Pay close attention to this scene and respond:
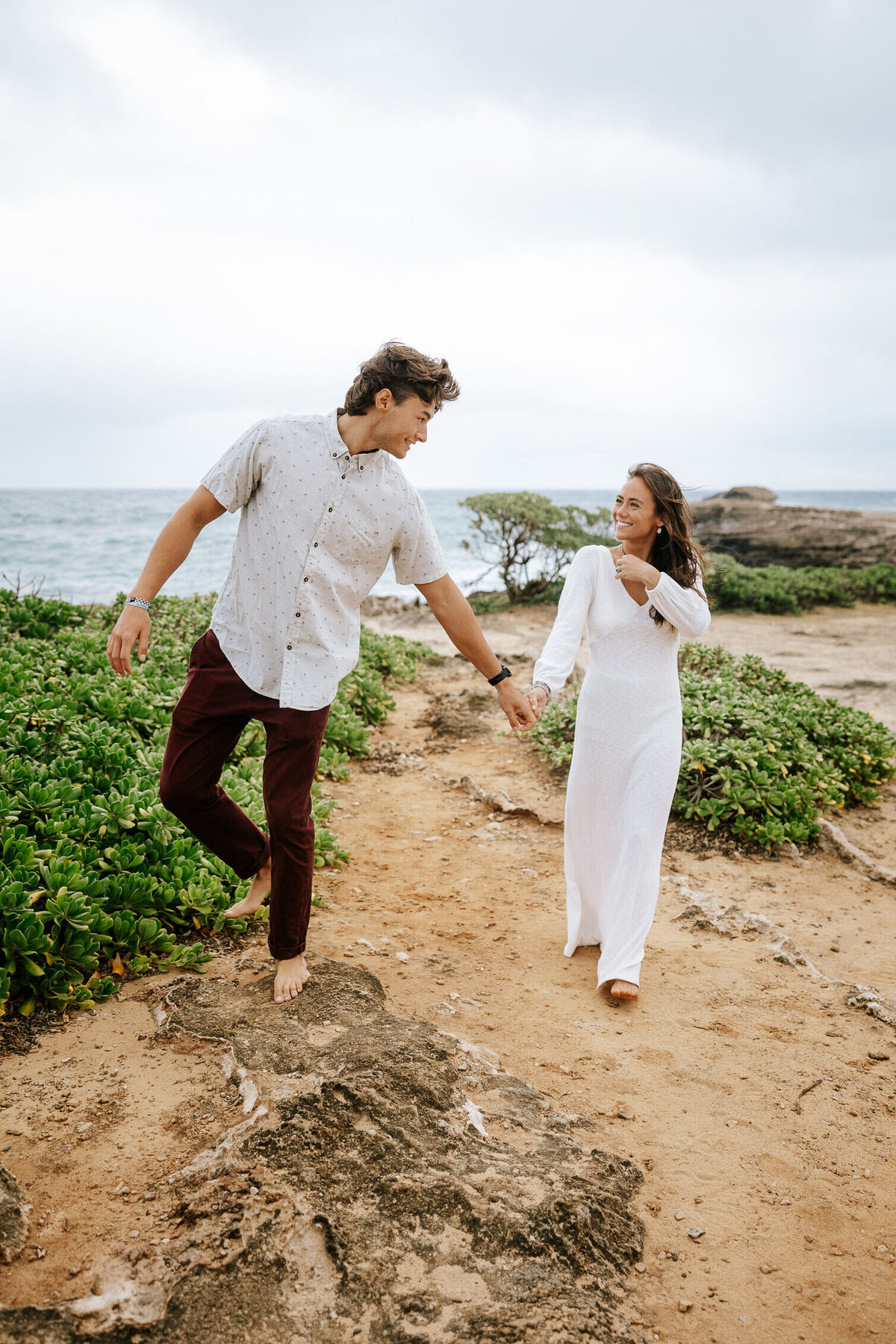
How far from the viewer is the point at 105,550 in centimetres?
3300

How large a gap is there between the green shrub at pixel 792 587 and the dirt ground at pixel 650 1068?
33.1 feet

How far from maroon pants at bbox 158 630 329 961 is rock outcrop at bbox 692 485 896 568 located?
57.6 feet

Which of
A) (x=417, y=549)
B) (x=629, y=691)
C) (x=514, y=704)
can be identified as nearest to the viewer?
(x=417, y=549)

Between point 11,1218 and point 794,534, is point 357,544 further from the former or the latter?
point 794,534

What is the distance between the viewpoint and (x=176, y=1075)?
9.21 ft

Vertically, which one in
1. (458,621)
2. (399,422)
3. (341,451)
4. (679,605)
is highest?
(399,422)

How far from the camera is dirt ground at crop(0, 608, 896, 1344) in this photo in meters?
2.26

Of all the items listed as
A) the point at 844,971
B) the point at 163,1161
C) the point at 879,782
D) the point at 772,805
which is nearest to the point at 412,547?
the point at 163,1161

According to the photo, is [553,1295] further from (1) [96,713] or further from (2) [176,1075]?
(1) [96,713]

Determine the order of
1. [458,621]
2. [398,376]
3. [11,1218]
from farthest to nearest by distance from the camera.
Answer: [458,621] < [398,376] < [11,1218]

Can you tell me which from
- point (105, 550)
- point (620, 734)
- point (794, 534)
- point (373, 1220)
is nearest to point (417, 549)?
point (620, 734)

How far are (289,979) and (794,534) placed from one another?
19.0 m

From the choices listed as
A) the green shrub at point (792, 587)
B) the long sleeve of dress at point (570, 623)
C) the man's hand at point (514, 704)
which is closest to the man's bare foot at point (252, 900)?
the man's hand at point (514, 704)

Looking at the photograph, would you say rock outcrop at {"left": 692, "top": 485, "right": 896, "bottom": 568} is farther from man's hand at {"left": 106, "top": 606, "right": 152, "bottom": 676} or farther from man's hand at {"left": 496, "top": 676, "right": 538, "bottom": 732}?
man's hand at {"left": 106, "top": 606, "right": 152, "bottom": 676}
